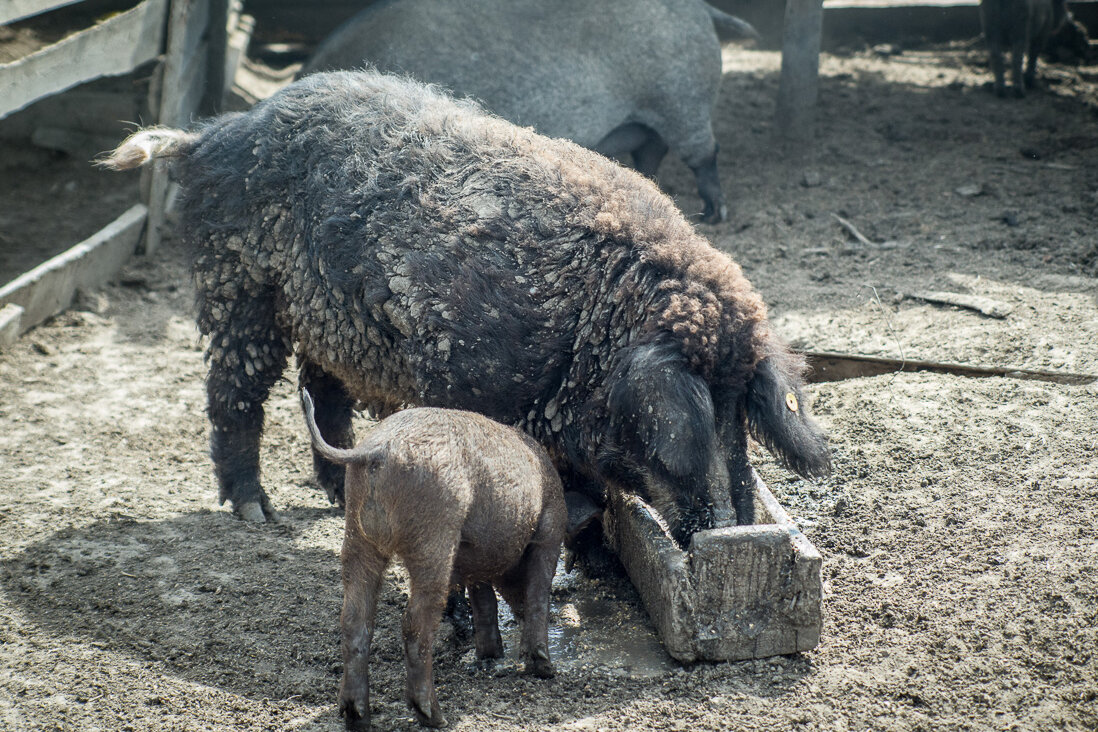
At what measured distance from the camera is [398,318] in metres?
3.50

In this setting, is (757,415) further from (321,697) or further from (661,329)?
(321,697)

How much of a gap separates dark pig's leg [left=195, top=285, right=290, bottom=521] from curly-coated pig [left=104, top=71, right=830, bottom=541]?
0.08 ft

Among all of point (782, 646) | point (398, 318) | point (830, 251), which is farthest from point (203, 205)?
point (830, 251)

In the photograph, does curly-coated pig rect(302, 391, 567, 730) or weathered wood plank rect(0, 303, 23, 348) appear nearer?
curly-coated pig rect(302, 391, 567, 730)

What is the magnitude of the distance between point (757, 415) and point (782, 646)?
71 centimetres

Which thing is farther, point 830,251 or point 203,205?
point 830,251

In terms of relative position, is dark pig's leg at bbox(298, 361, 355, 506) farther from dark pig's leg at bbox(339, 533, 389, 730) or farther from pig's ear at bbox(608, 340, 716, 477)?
pig's ear at bbox(608, 340, 716, 477)

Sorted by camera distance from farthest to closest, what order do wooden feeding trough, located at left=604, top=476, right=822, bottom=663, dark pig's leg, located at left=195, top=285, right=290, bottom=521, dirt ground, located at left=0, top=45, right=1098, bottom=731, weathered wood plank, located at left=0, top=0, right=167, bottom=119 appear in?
1. weathered wood plank, located at left=0, top=0, right=167, bottom=119
2. dark pig's leg, located at left=195, top=285, right=290, bottom=521
3. wooden feeding trough, located at left=604, top=476, right=822, bottom=663
4. dirt ground, located at left=0, top=45, right=1098, bottom=731

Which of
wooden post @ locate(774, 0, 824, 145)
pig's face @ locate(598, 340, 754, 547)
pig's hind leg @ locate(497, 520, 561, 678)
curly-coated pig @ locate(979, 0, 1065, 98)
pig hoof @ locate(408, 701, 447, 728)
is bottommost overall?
pig hoof @ locate(408, 701, 447, 728)

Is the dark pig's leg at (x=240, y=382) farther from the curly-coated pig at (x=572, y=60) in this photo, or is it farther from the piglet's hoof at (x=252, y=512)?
the curly-coated pig at (x=572, y=60)

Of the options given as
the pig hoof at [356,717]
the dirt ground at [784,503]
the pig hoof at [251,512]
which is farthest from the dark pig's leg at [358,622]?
the pig hoof at [251,512]

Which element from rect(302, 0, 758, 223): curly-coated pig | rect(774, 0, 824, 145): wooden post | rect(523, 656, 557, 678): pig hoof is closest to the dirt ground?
rect(523, 656, 557, 678): pig hoof

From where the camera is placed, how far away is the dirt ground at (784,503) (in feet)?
9.50

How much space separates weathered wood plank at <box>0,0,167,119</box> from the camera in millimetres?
5410
